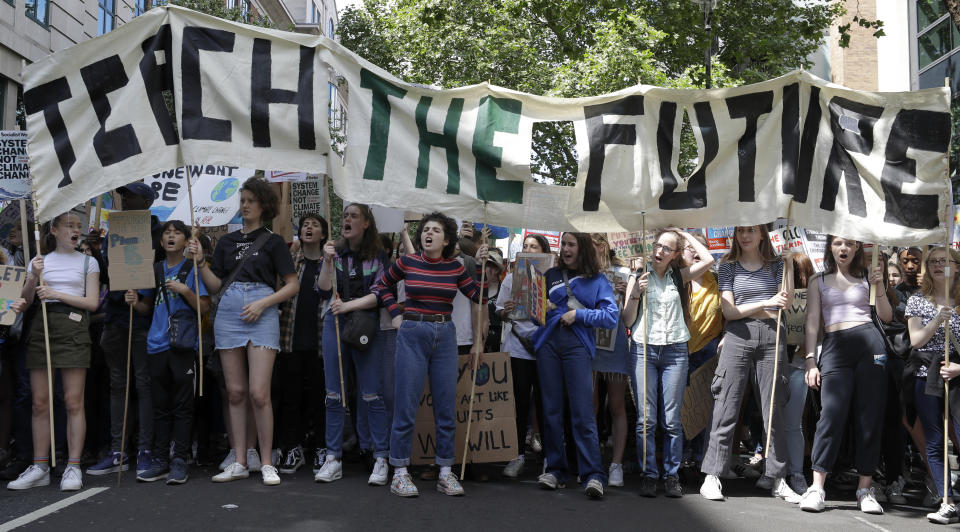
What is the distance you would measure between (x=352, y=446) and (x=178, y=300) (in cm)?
196

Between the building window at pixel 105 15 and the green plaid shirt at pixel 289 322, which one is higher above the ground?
the building window at pixel 105 15

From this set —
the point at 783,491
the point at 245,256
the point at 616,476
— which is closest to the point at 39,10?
the point at 245,256

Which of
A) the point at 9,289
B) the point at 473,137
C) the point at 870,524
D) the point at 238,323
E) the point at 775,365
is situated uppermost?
the point at 473,137

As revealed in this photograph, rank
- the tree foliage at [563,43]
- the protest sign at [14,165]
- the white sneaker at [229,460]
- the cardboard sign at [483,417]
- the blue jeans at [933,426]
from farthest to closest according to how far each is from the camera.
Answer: the tree foliage at [563,43], the protest sign at [14,165], the cardboard sign at [483,417], the white sneaker at [229,460], the blue jeans at [933,426]

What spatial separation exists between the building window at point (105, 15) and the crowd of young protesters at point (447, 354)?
649 inches

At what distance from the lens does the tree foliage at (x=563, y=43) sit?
20.4m

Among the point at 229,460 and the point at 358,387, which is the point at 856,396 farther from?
the point at 229,460

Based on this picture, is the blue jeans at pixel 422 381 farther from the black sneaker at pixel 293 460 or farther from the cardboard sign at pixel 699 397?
the cardboard sign at pixel 699 397

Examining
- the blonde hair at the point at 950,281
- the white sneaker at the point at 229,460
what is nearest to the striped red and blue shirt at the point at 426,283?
the white sneaker at the point at 229,460

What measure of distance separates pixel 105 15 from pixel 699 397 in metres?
19.9

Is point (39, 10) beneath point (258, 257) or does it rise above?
above

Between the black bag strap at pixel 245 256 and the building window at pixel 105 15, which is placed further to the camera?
the building window at pixel 105 15

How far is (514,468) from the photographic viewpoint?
6707 millimetres

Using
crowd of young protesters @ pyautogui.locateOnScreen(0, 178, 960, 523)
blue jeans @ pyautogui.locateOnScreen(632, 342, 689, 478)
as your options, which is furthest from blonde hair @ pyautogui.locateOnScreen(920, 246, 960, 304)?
blue jeans @ pyautogui.locateOnScreen(632, 342, 689, 478)
